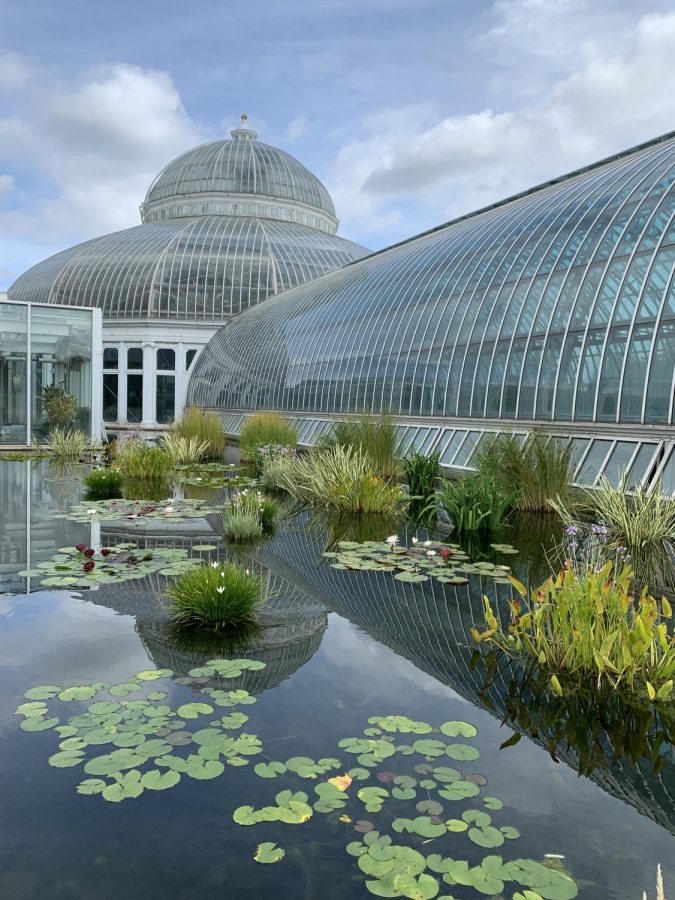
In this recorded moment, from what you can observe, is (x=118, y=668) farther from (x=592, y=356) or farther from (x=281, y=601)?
(x=592, y=356)

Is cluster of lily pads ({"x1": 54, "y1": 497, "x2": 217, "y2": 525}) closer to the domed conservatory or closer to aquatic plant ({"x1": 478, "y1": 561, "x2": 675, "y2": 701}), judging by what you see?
aquatic plant ({"x1": 478, "y1": 561, "x2": 675, "y2": 701})

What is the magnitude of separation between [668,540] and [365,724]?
6.35 m

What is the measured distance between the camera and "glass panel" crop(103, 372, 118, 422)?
38.7 metres

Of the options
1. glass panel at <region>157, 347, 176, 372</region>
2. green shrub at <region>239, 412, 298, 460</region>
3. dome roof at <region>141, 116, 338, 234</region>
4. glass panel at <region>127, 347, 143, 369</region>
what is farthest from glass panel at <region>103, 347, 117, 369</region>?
green shrub at <region>239, 412, 298, 460</region>

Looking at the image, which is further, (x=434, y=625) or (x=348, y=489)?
(x=348, y=489)

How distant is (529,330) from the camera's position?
49.1ft

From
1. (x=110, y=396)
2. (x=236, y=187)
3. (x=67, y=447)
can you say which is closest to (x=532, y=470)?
(x=67, y=447)

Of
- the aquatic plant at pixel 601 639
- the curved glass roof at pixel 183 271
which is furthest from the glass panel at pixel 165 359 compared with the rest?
the aquatic plant at pixel 601 639

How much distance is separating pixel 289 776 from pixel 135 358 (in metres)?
36.6

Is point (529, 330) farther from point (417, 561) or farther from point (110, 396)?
point (110, 396)

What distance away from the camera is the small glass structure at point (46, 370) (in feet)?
85.7

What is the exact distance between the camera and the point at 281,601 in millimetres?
7168

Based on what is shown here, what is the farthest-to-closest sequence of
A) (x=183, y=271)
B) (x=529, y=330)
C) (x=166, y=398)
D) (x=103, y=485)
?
1. (x=166, y=398)
2. (x=183, y=271)
3. (x=529, y=330)
4. (x=103, y=485)

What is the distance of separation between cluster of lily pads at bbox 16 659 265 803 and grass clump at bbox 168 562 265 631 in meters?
1.05
